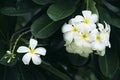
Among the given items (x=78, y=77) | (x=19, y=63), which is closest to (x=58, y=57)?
(x=19, y=63)

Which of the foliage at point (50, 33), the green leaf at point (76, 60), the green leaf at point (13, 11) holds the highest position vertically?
the green leaf at point (13, 11)

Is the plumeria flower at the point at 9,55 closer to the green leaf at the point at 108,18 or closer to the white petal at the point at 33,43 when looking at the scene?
the white petal at the point at 33,43

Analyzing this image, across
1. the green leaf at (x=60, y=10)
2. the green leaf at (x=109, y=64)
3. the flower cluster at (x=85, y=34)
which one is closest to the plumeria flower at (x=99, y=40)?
the flower cluster at (x=85, y=34)

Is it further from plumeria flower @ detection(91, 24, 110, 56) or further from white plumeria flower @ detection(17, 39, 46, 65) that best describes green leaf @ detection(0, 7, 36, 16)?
plumeria flower @ detection(91, 24, 110, 56)


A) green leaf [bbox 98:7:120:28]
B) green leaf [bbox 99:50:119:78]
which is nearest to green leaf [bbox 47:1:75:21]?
green leaf [bbox 98:7:120:28]

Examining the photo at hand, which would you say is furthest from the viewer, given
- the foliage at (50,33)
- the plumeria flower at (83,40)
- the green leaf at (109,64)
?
the green leaf at (109,64)

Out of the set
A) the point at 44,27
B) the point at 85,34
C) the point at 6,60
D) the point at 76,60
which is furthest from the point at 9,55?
the point at 76,60

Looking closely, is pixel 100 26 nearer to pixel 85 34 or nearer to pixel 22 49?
pixel 85 34

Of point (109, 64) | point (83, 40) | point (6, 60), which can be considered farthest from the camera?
point (109, 64)

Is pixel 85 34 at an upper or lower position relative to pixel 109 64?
upper
